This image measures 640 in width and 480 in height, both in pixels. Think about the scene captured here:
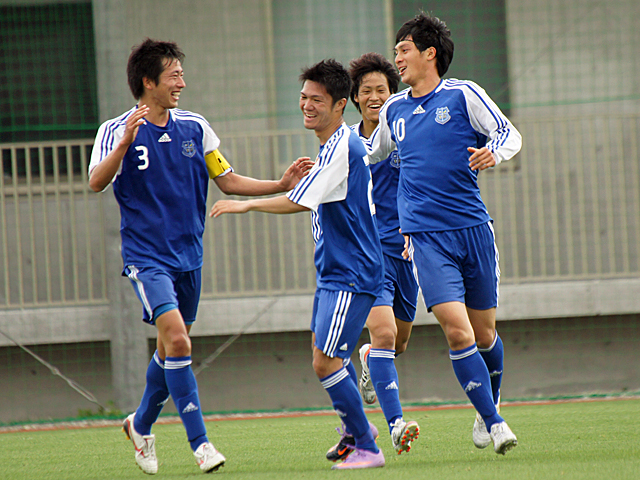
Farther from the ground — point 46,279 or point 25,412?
point 46,279

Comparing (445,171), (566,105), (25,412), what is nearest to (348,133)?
(445,171)

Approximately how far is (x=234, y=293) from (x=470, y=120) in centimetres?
403

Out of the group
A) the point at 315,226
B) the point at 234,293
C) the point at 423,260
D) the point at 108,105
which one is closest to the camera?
the point at 423,260

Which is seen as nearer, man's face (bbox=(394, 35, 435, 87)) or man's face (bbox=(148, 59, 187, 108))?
man's face (bbox=(148, 59, 187, 108))

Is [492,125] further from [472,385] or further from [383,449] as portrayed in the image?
[383,449]

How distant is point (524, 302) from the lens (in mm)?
7512

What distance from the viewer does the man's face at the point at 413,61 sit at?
4172mm

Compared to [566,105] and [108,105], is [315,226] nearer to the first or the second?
[108,105]

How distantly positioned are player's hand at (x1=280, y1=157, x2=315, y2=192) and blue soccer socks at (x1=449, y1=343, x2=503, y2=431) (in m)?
1.12

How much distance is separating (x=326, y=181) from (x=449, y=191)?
0.82 meters

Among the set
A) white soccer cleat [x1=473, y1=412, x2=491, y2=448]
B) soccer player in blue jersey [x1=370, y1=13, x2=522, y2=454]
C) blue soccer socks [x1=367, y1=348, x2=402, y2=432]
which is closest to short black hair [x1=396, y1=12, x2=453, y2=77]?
soccer player in blue jersey [x1=370, y1=13, x2=522, y2=454]

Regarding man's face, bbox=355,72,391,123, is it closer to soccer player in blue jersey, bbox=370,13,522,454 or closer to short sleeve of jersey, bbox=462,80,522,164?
soccer player in blue jersey, bbox=370,13,522,454

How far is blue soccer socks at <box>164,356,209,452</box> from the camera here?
3.70m

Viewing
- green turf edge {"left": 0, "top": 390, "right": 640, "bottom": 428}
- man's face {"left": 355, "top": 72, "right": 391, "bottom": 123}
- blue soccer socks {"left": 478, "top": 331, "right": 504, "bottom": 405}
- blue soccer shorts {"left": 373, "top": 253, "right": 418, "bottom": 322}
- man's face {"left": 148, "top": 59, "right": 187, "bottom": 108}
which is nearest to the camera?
man's face {"left": 148, "top": 59, "right": 187, "bottom": 108}
